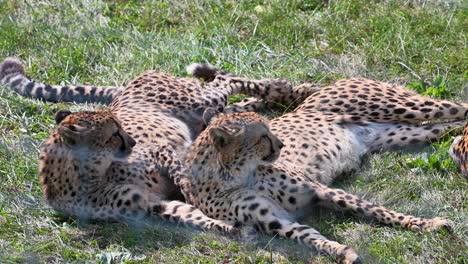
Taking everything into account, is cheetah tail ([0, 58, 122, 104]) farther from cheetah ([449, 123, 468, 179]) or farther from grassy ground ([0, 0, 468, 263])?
cheetah ([449, 123, 468, 179])

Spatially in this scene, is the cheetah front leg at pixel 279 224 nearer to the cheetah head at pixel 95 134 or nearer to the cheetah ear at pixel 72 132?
the cheetah head at pixel 95 134

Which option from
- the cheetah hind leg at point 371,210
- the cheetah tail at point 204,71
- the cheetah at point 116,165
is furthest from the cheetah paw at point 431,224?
the cheetah tail at point 204,71

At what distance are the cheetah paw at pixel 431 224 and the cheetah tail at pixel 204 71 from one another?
258 centimetres

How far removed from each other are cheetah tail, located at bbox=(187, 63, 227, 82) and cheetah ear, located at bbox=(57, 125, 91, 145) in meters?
1.87

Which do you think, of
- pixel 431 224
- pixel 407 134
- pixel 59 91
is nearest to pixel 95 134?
pixel 59 91

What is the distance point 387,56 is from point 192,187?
2732 millimetres

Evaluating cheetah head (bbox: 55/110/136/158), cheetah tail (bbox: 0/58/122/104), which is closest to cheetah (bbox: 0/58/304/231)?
cheetah head (bbox: 55/110/136/158)

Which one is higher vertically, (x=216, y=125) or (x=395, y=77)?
(x=216, y=125)

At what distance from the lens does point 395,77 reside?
8.98 metres

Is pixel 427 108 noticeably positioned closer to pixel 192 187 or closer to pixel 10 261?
pixel 192 187

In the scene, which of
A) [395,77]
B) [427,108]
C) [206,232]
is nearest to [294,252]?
[206,232]

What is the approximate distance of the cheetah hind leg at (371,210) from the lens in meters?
6.67

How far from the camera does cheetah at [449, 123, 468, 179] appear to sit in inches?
289

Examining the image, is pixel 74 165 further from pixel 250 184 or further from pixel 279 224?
pixel 279 224
